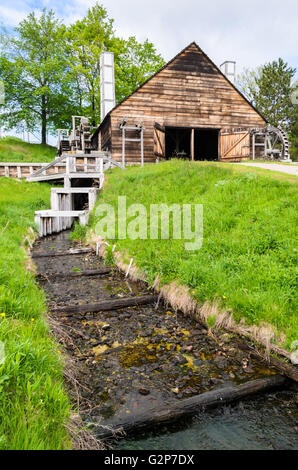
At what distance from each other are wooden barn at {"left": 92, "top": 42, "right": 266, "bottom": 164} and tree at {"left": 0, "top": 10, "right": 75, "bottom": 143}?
18.2 meters

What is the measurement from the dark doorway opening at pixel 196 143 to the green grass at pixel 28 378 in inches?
840

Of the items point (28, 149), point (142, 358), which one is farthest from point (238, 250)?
point (28, 149)

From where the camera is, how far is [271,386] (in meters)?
3.80

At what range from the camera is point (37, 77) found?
35906 mm

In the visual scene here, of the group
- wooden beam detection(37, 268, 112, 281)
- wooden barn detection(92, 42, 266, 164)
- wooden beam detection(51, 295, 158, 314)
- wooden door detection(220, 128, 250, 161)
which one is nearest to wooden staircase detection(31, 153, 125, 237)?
wooden barn detection(92, 42, 266, 164)

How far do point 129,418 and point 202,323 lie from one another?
246 centimetres

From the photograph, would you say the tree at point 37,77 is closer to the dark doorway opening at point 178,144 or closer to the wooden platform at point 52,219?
the dark doorway opening at point 178,144

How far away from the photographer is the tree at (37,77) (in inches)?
1401

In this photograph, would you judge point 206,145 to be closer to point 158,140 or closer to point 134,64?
point 158,140

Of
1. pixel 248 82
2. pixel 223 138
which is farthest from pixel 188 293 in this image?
pixel 248 82

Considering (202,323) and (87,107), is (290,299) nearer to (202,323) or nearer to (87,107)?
(202,323)

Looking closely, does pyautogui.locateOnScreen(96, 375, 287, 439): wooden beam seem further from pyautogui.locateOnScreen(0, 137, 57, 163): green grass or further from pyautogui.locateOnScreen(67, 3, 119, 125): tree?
pyautogui.locateOnScreen(67, 3, 119, 125): tree

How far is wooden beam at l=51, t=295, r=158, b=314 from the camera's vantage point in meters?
5.79
